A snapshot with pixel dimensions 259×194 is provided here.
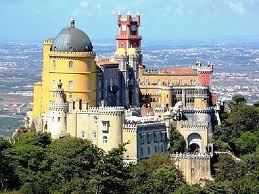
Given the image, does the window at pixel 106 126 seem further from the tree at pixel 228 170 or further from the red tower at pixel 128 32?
the red tower at pixel 128 32

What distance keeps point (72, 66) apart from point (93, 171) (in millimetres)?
16578

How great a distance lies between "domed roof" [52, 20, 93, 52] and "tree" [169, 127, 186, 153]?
10836 millimetres

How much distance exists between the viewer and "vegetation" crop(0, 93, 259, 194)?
7594 cm

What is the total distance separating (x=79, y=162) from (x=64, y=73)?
49.6 ft

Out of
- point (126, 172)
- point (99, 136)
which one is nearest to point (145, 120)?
point (99, 136)

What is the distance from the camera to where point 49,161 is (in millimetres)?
79938

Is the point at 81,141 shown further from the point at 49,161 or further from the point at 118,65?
the point at 118,65

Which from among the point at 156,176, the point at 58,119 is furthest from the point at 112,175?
the point at 58,119

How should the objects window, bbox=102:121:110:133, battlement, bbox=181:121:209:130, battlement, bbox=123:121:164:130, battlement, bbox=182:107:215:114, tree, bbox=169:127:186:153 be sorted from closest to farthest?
1. battlement, bbox=123:121:164:130
2. window, bbox=102:121:110:133
3. tree, bbox=169:127:186:153
4. battlement, bbox=181:121:209:130
5. battlement, bbox=182:107:215:114

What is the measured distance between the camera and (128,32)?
4296 inches

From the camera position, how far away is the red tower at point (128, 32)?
357ft

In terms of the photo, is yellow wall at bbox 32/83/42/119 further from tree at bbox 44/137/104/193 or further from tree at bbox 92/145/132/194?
tree at bbox 92/145/132/194

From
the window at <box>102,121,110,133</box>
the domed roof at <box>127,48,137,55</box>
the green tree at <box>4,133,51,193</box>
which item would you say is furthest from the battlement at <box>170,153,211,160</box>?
the domed roof at <box>127,48,137,55</box>

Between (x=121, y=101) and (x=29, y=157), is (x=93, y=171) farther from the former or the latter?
(x=121, y=101)
